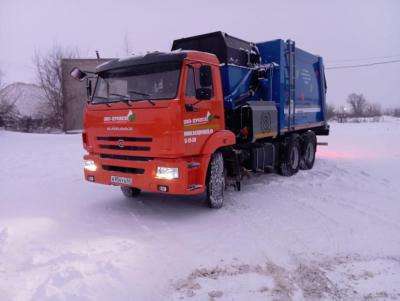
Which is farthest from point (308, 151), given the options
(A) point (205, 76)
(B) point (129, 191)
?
(A) point (205, 76)

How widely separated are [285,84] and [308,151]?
3.08 meters

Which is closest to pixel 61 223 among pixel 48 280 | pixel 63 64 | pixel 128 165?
pixel 128 165

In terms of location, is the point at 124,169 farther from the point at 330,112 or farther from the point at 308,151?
the point at 330,112

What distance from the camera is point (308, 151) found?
421 inches

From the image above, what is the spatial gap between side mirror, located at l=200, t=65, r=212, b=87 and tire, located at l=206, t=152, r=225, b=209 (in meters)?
1.35

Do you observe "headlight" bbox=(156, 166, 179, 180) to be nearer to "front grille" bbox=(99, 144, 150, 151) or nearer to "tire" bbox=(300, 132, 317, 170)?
"front grille" bbox=(99, 144, 150, 151)

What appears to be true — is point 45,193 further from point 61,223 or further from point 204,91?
point 204,91

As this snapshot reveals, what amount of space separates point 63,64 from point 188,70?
24779 mm

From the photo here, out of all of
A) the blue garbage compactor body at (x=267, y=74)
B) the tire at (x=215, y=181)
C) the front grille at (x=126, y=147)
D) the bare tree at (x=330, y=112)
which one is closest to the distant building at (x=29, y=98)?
the blue garbage compactor body at (x=267, y=74)

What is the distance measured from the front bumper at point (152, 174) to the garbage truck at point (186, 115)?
0.05ft

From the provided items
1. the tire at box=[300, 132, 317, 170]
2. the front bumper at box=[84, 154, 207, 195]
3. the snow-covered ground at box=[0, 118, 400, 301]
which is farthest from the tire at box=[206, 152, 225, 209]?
the tire at box=[300, 132, 317, 170]

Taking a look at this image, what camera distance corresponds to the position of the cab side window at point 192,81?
212 inches

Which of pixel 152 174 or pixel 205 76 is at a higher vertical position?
pixel 205 76

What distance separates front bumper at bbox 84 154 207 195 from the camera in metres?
5.18
